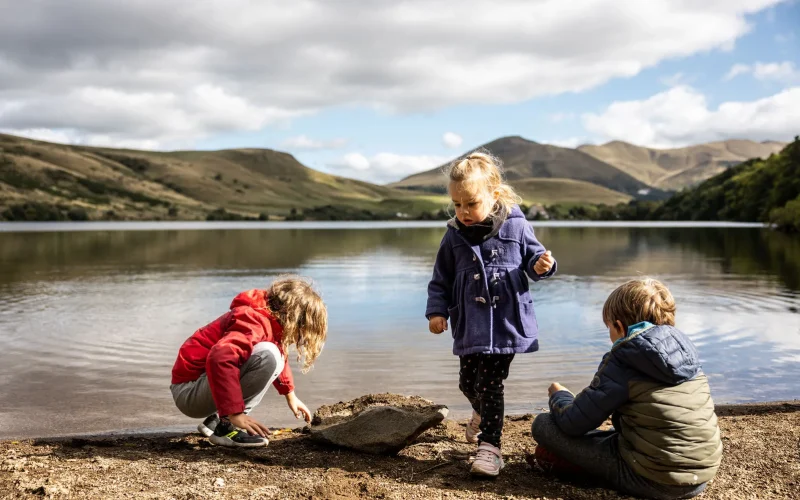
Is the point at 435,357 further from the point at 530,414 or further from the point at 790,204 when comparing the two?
the point at 790,204

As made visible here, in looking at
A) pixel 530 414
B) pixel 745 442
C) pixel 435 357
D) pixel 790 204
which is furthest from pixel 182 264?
pixel 790 204

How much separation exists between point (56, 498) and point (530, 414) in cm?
423

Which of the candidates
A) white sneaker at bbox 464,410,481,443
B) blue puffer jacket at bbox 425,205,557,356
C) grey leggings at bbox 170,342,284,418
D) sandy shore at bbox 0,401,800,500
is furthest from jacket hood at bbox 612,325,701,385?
grey leggings at bbox 170,342,284,418

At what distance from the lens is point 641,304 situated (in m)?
4.30

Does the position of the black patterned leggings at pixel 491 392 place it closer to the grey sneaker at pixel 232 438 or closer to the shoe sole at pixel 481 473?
the shoe sole at pixel 481 473

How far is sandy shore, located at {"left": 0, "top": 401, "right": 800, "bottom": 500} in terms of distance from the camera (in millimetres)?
4215

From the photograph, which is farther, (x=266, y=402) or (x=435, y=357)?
(x=435, y=357)

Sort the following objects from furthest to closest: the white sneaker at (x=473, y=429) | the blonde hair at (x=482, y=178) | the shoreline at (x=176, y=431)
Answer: the shoreline at (x=176, y=431) < the white sneaker at (x=473, y=429) < the blonde hair at (x=482, y=178)

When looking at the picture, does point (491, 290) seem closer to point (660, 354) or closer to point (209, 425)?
point (660, 354)

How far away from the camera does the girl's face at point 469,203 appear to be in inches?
196

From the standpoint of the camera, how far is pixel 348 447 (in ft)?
17.2

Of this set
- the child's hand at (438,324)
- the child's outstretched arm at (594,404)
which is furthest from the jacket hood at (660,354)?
the child's hand at (438,324)

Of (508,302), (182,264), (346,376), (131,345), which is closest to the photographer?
(508,302)

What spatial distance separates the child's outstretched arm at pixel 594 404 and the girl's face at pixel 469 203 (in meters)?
1.44
